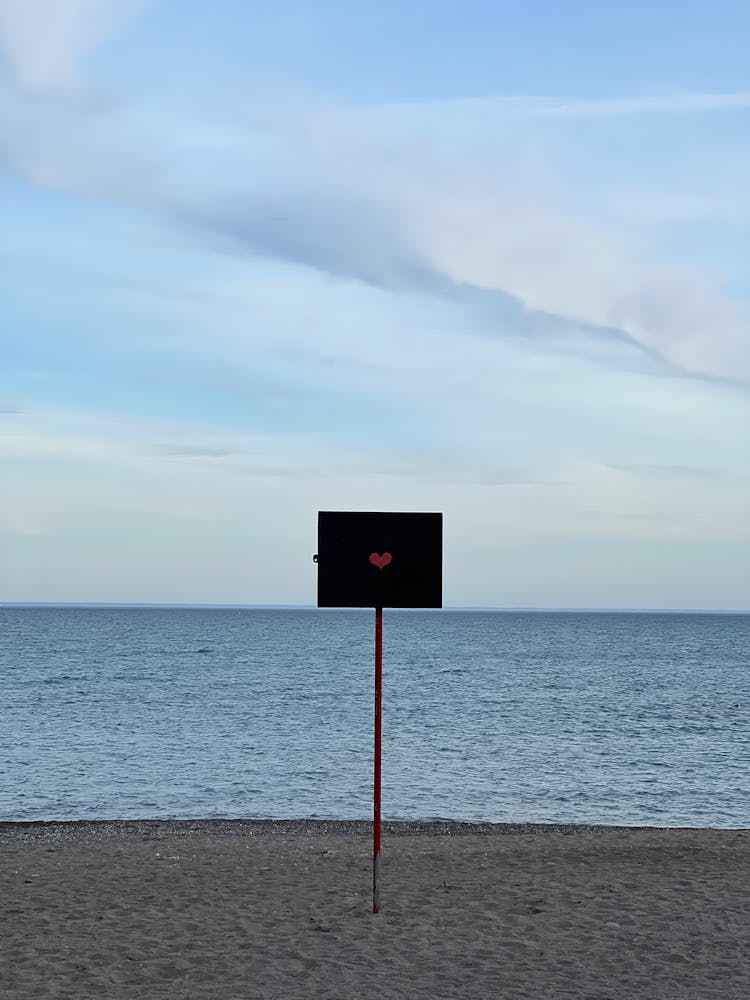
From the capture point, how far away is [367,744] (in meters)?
31.6

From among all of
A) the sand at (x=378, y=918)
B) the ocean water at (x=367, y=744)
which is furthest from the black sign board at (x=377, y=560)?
the ocean water at (x=367, y=744)

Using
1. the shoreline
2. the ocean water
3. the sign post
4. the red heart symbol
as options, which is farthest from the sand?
the ocean water

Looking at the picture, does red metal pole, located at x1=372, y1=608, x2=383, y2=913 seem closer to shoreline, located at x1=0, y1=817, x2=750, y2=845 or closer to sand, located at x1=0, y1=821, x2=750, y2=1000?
sand, located at x1=0, y1=821, x2=750, y2=1000

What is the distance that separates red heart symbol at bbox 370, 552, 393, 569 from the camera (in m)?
9.70

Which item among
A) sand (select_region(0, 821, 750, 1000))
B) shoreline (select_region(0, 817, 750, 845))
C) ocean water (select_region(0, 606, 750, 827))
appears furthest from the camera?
ocean water (select_region(0, 606, 750, 827))

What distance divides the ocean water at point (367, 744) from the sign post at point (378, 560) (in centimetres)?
1065

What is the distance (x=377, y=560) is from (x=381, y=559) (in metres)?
0.04

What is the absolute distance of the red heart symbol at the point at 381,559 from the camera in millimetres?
9703

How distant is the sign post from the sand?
4.36 feet

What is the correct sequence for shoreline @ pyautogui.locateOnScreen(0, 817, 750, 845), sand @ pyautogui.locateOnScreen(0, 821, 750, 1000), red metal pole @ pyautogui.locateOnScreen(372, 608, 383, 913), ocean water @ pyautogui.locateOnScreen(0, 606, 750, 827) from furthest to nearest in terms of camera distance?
ocean water @ pyautogui.locateOnScreen(0, 606, 750, 827) → shoreline @ pyautogui.locateOnScreen(0, 817, 750, 845) → red metal pole @ pyautogui.locateOnScreen(372, 608, 383, 913) → sand @ pyautogui.locateOnScreen(0, 821, 750, 1000)

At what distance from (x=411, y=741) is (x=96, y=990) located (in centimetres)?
2460

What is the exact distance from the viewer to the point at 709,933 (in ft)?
31.3

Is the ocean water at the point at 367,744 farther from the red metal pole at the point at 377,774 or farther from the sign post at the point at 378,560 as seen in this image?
the sign post at the point at 378,560

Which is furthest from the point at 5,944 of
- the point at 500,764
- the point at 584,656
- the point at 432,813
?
the point at 584,656
